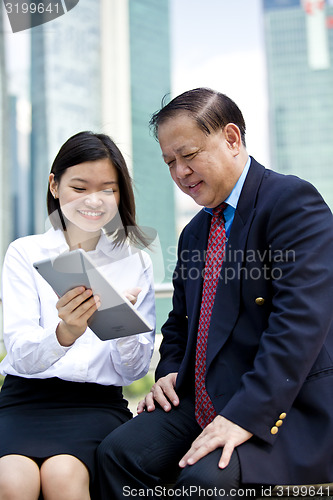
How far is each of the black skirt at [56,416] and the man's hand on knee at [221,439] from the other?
380 mm

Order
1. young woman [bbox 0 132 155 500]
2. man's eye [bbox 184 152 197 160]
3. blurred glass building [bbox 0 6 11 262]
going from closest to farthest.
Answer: young woman [bbox 0 132 155 500] < man's eye [bbox 184 152 197 160] < blurred glass building [bbox 0 6 11 262]

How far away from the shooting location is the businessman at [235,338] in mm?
1343

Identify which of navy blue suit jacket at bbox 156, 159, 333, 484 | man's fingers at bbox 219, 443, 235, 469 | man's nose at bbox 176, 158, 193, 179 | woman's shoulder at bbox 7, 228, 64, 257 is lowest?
man's fingers at bbox 219, 443, 235, 469

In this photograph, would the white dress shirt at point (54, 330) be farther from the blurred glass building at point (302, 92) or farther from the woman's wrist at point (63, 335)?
the blurred glass building at point (302, 92)

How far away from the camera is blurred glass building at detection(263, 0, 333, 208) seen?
→ 529 centimetres

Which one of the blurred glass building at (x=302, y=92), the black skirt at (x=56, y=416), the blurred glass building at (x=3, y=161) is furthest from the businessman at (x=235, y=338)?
the blurred glass building at (x=302, y=92)

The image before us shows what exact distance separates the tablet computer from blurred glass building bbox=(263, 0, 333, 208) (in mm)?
4041

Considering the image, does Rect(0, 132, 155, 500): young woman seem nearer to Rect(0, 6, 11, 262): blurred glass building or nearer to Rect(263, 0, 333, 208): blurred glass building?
Rect(0, 6, 11, 262): blurred glass building

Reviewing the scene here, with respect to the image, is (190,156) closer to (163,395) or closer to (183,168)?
(183,168)

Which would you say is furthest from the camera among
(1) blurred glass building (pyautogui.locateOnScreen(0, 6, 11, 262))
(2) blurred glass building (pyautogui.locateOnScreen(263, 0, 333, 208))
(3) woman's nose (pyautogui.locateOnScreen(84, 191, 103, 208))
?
(2) blurred glass building (pyautogui.locateOnScreen(263, 0, 333, 208))

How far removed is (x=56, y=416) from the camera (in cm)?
170

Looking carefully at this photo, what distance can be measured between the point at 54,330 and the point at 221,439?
63 cm

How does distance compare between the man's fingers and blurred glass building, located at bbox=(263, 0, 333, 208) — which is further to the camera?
blurred glass building, located at bbox=(263, 0, 333, 208)

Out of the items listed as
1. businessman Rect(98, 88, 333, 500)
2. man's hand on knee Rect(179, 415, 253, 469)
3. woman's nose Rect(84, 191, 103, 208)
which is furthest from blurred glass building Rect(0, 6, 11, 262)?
man's hand on knee Rect(179, 415, 253, 469)
